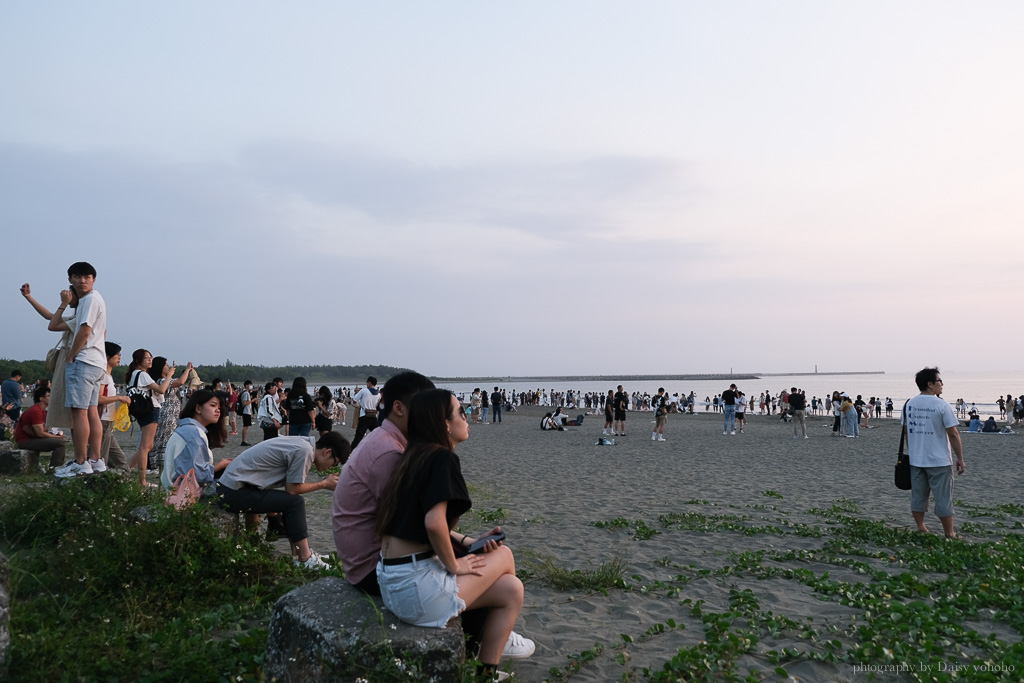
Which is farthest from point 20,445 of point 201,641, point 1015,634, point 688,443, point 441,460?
point 688,443

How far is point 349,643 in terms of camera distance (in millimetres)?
3055

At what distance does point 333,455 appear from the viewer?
5566mm

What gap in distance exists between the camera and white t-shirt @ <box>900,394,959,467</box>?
7.34 meters

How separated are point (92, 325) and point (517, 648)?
5.00m

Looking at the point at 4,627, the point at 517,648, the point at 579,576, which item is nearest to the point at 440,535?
the point at 517,648

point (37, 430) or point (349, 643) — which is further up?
point (37, 430)

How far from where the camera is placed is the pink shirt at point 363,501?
3492 millimetres

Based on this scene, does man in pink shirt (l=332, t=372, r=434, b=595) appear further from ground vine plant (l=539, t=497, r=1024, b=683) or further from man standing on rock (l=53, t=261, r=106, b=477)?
man standing on rock (l=53, t=261, r=106, b=477)

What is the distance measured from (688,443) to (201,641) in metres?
19.0

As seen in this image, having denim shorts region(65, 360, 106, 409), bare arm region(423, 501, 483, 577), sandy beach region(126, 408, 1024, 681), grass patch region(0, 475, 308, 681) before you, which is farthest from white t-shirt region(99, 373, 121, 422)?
bare arm region(423, 501, 483, 577)

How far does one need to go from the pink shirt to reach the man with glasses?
1.91 metres

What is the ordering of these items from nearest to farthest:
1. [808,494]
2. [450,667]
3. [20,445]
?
[450,667] < [20,445] < [808,494]

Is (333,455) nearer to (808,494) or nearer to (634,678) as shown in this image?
(634,678)

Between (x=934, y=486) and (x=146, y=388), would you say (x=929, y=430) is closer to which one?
(x=934, y=486)
